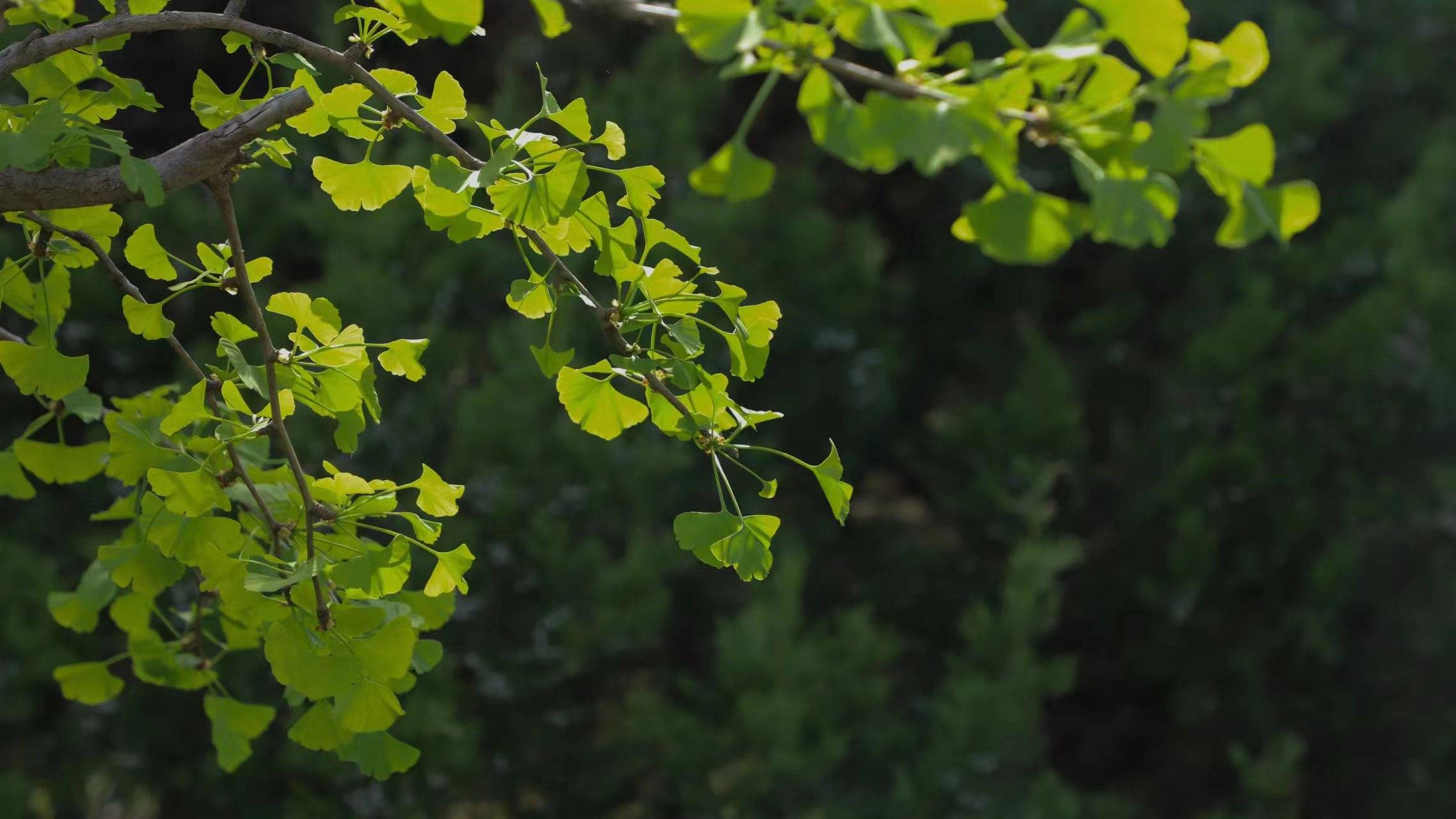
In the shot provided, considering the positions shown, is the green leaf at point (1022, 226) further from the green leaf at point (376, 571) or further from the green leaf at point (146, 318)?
the green leaf at point (146, 318)

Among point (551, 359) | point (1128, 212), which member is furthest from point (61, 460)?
point (1128, 212)

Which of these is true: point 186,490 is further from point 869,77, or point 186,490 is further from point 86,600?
point 869,77

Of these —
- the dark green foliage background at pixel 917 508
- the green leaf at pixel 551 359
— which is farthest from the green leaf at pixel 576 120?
the dark green foliage background at pixel 917 508

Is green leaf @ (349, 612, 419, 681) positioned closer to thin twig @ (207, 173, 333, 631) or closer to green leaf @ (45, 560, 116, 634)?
thin twig @ (207, 173, 333, 631)

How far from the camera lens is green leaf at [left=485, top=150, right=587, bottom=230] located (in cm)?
67

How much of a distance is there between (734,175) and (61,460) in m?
0.62

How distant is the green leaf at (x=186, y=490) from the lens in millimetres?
745

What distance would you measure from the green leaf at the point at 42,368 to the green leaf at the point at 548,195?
29 cm

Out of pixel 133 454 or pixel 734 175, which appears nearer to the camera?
pixel 734 175

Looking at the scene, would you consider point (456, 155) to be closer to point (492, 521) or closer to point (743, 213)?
point (492, 521)

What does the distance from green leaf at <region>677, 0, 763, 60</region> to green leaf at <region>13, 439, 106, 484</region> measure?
1.98 ft

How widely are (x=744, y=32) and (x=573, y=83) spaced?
200 cm

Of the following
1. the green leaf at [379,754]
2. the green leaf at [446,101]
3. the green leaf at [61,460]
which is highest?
the green leaf at [446,101]

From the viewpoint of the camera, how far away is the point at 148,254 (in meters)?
0.86
